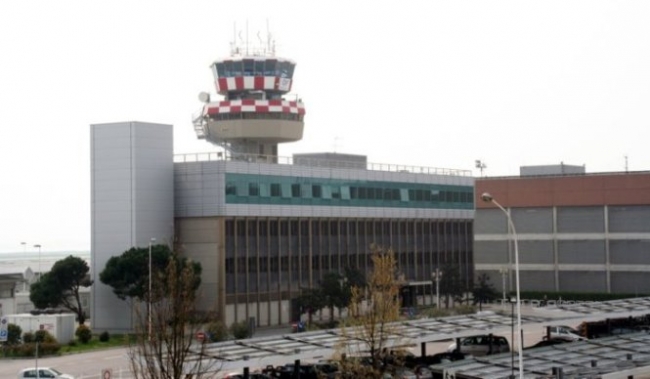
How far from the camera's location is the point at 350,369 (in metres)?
39.3

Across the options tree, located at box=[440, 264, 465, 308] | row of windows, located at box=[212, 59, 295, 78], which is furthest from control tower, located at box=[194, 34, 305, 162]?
tree, located at box=[440, 264, 465, 308]

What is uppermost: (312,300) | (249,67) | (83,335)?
(249,67)

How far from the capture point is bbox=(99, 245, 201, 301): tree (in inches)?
2965

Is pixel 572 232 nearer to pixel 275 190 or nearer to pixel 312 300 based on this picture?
pixel 312 300

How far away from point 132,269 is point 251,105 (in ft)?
76.5

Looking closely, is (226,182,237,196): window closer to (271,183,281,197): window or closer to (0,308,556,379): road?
(271,183,281,197): window

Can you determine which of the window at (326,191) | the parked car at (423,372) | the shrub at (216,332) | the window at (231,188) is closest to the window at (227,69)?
the window at (326,191)

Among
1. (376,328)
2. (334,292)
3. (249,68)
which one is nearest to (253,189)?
(334,292)

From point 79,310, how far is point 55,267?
14.3ft

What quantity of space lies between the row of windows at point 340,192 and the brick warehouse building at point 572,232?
9655 mm

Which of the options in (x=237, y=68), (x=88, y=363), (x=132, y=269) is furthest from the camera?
(x=237, y=68)

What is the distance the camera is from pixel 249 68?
9369 cm

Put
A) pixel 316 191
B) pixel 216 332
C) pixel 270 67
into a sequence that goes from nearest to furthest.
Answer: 1. pixel 216 332
2. pixel 316 191
3. pixel 270 67

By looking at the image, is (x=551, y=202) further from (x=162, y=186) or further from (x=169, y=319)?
(x=169, y=319)
